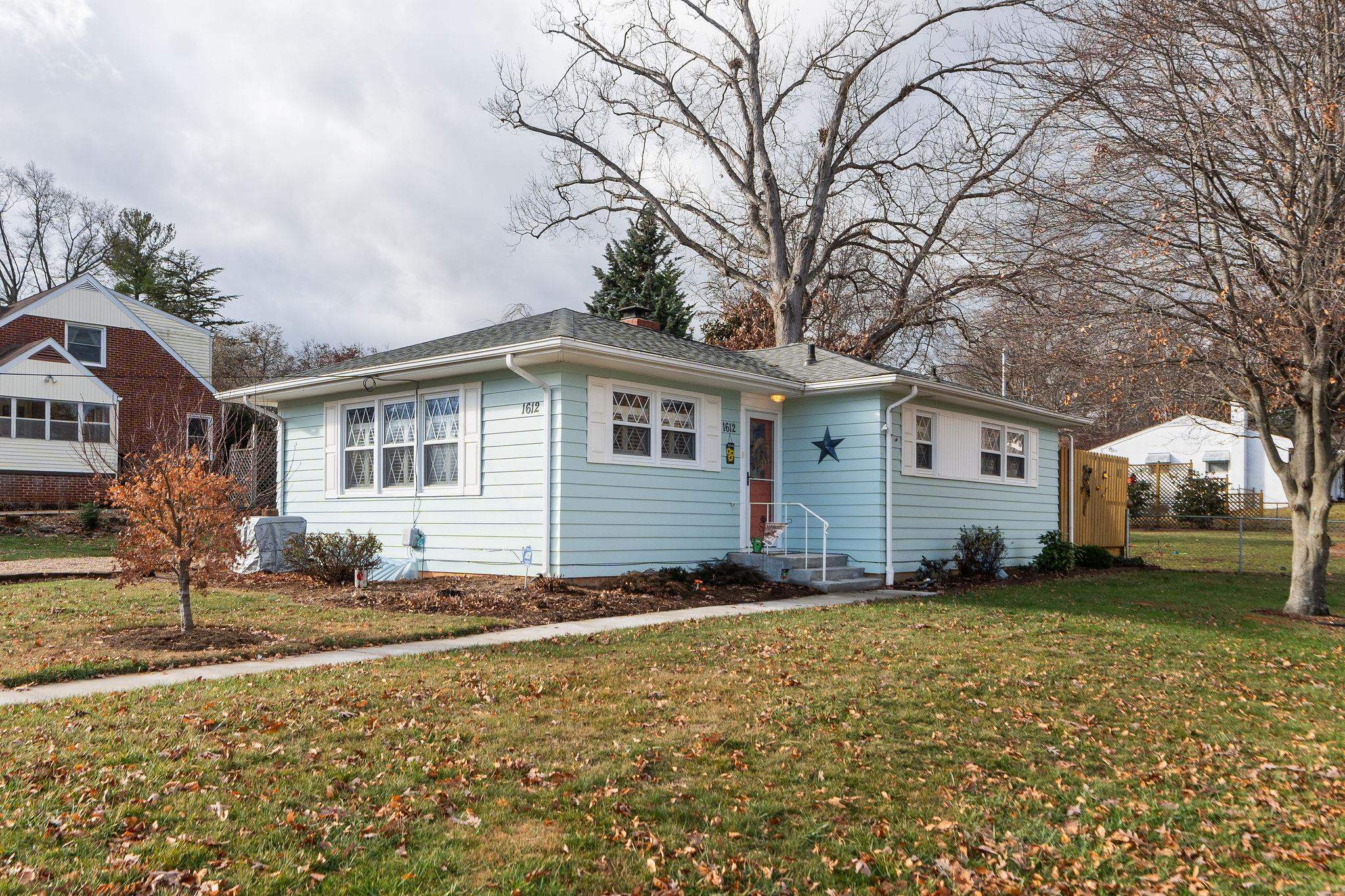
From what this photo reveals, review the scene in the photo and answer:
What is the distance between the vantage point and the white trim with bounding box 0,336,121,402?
26.5 m

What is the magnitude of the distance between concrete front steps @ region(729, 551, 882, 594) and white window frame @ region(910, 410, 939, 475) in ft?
6.55

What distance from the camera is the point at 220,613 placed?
9695 mm

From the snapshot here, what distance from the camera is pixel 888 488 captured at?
45.3 ft

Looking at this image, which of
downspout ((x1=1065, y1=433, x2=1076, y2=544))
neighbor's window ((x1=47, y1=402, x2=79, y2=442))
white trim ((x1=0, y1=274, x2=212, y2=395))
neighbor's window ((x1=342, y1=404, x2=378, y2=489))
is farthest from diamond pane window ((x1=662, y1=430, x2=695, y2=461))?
neighbor's window ((x1=47, y1=402, x2=79, y2=442))

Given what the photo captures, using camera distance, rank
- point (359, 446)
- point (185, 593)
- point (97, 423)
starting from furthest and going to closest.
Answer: point (97, 423) → point (359, 446) → point (185, 593)

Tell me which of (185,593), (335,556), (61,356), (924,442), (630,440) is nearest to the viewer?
(185,593)

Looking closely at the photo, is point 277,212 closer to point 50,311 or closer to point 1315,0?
point 50,311

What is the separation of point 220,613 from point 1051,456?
A: 15.0m

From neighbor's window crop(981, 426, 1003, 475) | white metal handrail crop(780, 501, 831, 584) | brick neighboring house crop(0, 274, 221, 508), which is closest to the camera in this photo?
white metal handrail crop(780, 501, 831, 584)

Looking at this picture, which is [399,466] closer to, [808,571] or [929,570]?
[808,571]

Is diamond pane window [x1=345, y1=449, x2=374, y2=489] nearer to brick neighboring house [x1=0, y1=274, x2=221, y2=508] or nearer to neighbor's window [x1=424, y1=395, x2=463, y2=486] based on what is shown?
neighbor's window [x1=424, y1=395, x2=463, y2=486]

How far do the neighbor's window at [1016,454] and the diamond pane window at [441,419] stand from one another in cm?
982

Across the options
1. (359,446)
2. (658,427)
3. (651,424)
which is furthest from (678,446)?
(359,446)

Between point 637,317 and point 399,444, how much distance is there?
4779 mm
